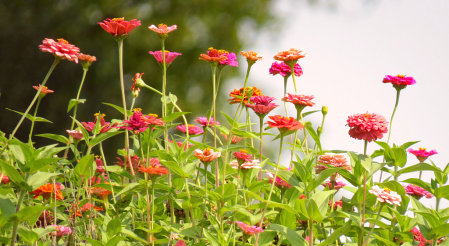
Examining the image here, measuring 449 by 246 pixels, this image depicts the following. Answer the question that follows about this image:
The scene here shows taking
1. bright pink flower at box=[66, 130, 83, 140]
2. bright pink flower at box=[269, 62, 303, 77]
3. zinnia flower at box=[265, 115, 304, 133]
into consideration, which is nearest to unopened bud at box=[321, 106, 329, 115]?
bright pink flower at box=[269, 62, 303, 77]

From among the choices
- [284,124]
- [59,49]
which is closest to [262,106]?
[284,124]

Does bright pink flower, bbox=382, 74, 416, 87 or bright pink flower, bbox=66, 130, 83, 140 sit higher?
bright pink flower, bbox=382, 74, 416, 87

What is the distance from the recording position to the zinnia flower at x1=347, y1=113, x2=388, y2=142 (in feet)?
3.56

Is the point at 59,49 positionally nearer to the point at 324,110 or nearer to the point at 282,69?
the point at 282,69

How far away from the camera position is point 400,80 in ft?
4.16

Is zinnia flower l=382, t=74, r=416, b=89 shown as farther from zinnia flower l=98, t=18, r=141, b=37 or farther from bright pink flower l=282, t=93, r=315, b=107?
zinnia flower l=98, t=18, r=141, b=37

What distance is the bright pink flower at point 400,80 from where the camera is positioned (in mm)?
1257

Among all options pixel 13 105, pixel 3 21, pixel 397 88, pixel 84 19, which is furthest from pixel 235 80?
pixel 397 88

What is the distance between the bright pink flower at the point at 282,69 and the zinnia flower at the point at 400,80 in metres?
0.38

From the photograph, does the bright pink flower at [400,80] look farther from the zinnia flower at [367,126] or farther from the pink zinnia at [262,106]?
the pink zinnia at [262,106]

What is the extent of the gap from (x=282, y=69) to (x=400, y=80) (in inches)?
18.5

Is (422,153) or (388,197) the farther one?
(422,153)

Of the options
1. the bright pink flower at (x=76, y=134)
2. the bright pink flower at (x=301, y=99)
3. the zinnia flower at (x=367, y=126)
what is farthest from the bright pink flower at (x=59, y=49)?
the zinnia flower at (x=367, y=126)

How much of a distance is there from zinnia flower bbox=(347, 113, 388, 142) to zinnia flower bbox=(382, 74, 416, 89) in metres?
0.22
